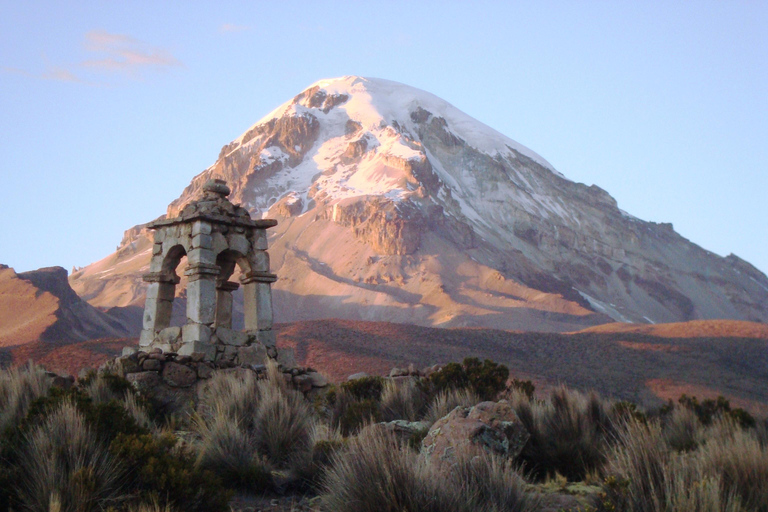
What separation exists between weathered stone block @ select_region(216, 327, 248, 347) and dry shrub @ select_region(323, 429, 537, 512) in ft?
26.5

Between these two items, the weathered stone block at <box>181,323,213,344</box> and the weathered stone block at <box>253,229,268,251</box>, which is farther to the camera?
the weathered stone block at <box>253,229,268,251</box>

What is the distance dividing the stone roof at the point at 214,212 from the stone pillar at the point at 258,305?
41.5 inches

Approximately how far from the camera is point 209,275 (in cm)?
1305

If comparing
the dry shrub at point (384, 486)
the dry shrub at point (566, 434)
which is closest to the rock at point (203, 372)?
the dry shrub at point (566, 434)

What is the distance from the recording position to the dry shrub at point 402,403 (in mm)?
10250

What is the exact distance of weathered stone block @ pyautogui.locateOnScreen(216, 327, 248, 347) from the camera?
13.1m

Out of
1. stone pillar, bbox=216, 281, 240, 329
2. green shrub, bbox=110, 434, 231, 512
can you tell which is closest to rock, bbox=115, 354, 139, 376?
stone pillar, bbox=216, 281, 240, 329

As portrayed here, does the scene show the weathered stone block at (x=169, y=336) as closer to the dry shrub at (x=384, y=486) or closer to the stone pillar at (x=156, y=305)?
the stone pillar at (x=156, y=305)

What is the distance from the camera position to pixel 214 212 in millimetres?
13383

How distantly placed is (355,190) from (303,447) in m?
94.1

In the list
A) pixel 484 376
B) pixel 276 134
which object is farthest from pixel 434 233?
pixel 484 376

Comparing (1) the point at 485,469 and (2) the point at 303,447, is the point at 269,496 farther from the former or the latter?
(1) the point at 485,469

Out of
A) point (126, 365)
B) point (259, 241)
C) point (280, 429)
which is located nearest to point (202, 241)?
point (259, 241)

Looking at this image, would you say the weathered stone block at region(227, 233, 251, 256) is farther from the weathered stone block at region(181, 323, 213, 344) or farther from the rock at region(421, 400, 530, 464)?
the rock at region(421, 400, 530, 464)
